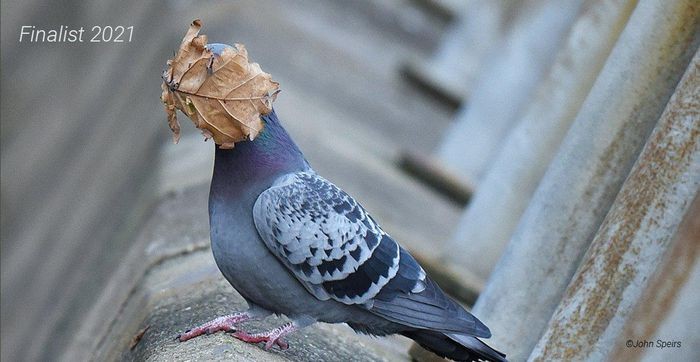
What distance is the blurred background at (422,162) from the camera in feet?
13.3

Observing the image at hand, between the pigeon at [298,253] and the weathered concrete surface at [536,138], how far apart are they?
154 centimetres

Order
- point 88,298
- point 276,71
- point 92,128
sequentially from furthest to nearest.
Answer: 1. point 276,71
2. point 92,128
3. point 88,298

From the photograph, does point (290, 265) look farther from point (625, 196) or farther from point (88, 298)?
point (88, 298)

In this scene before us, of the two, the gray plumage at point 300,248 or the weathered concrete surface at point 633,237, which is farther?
the gray plumage at point 300,248

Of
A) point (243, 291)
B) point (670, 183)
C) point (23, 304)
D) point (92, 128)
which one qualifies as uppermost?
point (670, 183)

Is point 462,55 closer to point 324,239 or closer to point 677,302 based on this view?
point 324,239

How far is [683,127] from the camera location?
12.9 feet

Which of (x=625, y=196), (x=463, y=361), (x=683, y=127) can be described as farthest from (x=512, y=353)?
(x=683, y=127)

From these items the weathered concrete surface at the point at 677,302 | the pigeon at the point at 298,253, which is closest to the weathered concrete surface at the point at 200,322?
the pigeon at the point at 298,253

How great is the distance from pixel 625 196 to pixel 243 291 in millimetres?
1331

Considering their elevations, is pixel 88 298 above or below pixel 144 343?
below

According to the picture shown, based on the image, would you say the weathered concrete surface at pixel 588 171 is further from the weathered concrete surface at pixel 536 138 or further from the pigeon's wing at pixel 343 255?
the weathered concrete surface at pixel 536 138

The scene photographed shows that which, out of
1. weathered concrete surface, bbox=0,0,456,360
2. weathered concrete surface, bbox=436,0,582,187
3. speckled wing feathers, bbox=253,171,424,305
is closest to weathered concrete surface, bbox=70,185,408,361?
speckled wing feathers, bbox=253,171,424,305

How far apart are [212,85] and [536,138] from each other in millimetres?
2689
